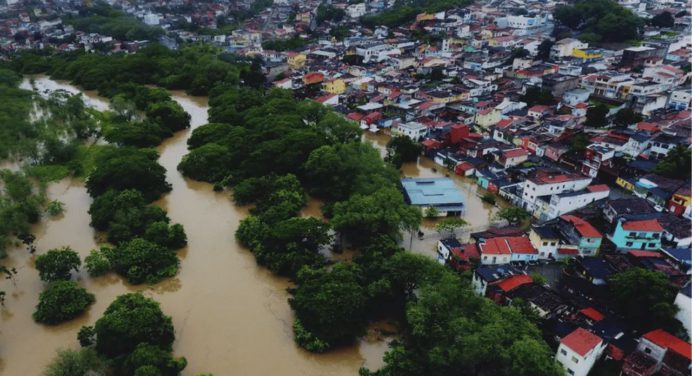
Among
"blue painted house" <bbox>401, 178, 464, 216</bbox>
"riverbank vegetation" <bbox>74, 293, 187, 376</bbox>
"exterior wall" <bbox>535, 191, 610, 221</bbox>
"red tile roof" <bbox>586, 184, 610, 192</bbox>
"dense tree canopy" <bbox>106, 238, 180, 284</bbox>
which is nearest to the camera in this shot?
"riverbank vegetation" <bbox>74, 293, 187, 376</bbox>

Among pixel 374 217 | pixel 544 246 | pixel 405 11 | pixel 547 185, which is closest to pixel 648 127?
pixel 547 185

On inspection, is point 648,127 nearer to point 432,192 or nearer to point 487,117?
point 487,117

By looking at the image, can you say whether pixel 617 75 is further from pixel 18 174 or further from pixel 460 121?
pixel 18 174

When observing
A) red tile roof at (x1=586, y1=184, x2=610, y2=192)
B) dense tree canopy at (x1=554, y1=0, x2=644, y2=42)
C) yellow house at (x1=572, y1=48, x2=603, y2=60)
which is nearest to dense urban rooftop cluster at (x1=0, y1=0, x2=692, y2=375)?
yellow house at (x1=572, y1=48, x2=603, y2=60)

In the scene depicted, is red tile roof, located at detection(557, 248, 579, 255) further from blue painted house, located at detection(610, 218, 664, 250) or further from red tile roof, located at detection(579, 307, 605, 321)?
red tile roof, located at detection(579, 307, 605, 321)

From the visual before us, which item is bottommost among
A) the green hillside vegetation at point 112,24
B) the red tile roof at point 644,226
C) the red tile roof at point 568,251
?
the green hillside vegetation at point 112,24

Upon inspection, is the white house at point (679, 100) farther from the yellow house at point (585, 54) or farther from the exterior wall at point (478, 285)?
the exterior wall at point (478, 285)

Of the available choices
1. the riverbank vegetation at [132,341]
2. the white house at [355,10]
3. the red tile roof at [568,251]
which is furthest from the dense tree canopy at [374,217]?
the white house at [355,10]
